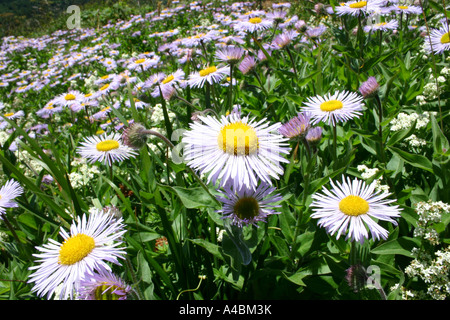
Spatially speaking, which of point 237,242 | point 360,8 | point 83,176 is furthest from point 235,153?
point 360,8

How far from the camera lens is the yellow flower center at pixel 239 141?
3.70ft

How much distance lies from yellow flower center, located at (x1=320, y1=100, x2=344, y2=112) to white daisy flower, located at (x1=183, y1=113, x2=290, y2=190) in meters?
0.56

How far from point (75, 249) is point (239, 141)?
65 cm

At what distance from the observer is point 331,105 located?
1.64 metres

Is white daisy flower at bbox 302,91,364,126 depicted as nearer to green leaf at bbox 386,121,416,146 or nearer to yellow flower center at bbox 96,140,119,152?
green leaf at bbox 386,121,416,146

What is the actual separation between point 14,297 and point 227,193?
98 centimetres

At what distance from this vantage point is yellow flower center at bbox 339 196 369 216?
44.2 inches

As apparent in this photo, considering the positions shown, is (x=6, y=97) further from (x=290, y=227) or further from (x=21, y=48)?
(x=290, y=227)

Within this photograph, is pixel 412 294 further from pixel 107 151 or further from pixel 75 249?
pixel 107 151

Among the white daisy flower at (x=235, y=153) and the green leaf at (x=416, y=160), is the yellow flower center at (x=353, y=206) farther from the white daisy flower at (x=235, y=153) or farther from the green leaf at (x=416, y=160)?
the green leaf at (x=416, y=160)

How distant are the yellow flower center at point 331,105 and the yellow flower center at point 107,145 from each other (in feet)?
3.88

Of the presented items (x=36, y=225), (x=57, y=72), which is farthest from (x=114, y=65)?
(x=36, y=225)

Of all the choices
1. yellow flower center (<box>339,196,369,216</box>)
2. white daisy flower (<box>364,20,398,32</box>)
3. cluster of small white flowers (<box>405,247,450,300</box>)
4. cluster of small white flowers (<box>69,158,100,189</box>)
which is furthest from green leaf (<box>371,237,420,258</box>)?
white daisy flower (<box>364,20,398,32</box>)

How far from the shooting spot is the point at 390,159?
1.77 metres
